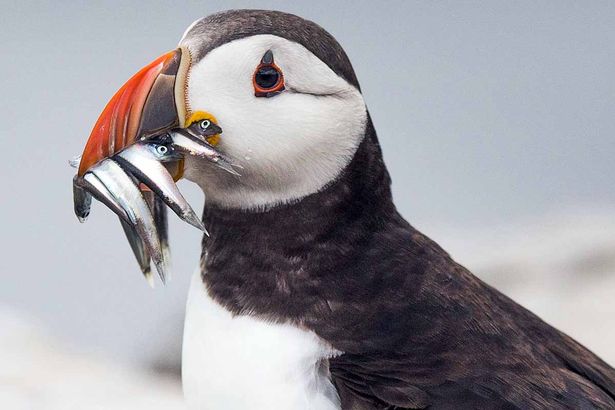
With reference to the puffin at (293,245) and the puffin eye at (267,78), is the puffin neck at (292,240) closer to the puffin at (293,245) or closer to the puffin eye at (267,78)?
the puffin at (293,245)

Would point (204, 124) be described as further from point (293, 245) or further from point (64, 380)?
point (64, 380)

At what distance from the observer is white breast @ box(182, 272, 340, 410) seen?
186 cm

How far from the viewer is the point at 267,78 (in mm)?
1812

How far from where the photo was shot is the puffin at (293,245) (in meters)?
1.81

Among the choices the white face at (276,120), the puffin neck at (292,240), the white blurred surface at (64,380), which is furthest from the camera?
the white blurred surface at (64,380)

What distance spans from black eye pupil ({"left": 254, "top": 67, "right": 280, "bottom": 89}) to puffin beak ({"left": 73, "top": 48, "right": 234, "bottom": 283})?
95mm

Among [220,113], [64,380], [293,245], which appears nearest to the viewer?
[220,113]

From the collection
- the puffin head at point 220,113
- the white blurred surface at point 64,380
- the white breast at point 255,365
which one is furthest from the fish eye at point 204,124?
the white blurred surface at point 64,380

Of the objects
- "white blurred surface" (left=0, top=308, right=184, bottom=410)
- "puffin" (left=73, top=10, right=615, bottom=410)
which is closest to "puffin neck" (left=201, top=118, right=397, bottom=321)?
"puffin" (left=73, top=10, right=615, bottom=410)

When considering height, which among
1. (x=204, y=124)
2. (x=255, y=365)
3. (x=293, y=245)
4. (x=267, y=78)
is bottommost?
(x=255, y=365)

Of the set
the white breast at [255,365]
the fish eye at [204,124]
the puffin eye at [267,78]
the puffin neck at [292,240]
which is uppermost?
the puffin eye at [267,78]

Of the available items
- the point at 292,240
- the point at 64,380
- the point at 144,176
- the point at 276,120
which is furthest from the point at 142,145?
the point at 64,380

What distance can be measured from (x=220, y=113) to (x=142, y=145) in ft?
0.44

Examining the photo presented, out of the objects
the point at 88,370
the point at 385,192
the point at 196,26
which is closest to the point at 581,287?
the point at 88,370
